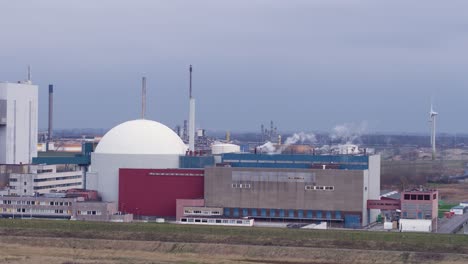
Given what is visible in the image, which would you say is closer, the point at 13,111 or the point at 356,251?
the point at 356,251

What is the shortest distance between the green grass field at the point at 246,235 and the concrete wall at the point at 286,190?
671cm

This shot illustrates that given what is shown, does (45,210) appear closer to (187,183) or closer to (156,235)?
(187,183)

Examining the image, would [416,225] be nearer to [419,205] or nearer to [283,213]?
[419,205]

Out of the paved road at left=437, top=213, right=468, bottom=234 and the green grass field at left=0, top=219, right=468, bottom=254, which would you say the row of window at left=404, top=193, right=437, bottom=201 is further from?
the green grass field at left=0, top=219, right=468, bottom=254

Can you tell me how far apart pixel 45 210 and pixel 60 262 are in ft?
75.7

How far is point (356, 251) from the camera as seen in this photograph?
5681cm

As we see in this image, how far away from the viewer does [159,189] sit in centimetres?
7569

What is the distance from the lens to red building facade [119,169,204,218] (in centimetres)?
7550

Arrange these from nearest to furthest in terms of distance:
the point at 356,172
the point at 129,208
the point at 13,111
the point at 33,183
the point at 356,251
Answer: the point at 356,251 → the point at 356,172 → the point at 129,208 → the point at 33,183 → the point at 13,111

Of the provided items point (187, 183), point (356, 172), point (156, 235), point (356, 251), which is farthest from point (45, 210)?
point (356, 251)

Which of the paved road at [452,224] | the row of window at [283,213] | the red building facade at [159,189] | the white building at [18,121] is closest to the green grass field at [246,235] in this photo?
the paved road at [452,224]

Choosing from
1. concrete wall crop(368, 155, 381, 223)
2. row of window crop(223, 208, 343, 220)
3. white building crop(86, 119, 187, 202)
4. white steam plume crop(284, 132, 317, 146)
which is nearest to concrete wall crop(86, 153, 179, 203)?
white building crop(86, 119, 187, 202)

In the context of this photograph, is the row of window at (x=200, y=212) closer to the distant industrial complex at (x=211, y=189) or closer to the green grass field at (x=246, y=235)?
the distant industrial complex at (x=211, y=189)

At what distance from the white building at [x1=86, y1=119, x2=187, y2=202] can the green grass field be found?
10.7 meters
